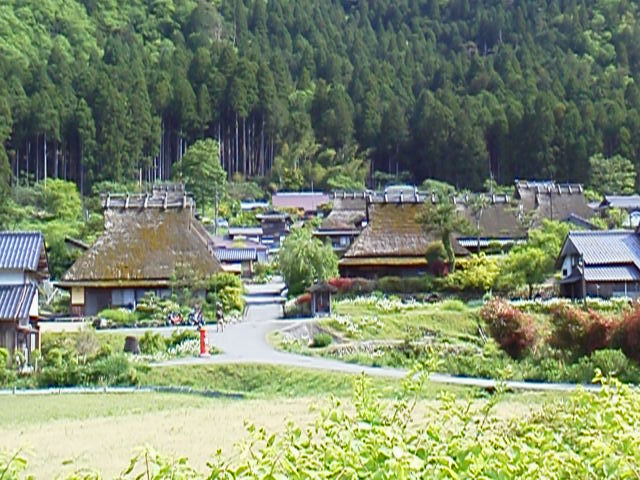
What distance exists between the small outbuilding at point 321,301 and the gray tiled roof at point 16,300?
25.0 feet

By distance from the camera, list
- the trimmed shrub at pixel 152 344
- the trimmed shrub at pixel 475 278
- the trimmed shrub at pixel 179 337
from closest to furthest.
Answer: the trimmed shrub at pixel 152 344 → the trimmed shrub at pixel 179 337 → the trimmed shrub at pixel 475 278

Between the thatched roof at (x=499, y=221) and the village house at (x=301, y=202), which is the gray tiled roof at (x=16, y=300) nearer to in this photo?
the thatched roof at (x=499, y=221)

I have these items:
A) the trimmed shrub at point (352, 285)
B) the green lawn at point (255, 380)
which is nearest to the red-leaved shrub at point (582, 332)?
the green lawn at point (255, 380)

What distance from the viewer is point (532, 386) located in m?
14.2

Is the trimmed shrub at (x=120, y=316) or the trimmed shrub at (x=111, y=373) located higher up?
the trimmed shrub at (x=120, y=316)

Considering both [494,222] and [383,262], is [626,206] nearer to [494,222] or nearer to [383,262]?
[494,222]

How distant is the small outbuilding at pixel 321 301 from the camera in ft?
82.9

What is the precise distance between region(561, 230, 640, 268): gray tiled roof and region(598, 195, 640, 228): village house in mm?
13203

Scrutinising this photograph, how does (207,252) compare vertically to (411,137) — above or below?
below

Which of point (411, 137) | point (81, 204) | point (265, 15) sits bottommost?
point (81, 204)

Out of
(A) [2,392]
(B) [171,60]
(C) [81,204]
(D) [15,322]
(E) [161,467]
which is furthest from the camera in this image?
(B) [171,60]

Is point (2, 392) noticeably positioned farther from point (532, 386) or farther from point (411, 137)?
point (411, 137)

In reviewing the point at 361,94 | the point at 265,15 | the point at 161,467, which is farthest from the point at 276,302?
the point at 265,15

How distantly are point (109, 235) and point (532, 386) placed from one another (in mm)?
18422
